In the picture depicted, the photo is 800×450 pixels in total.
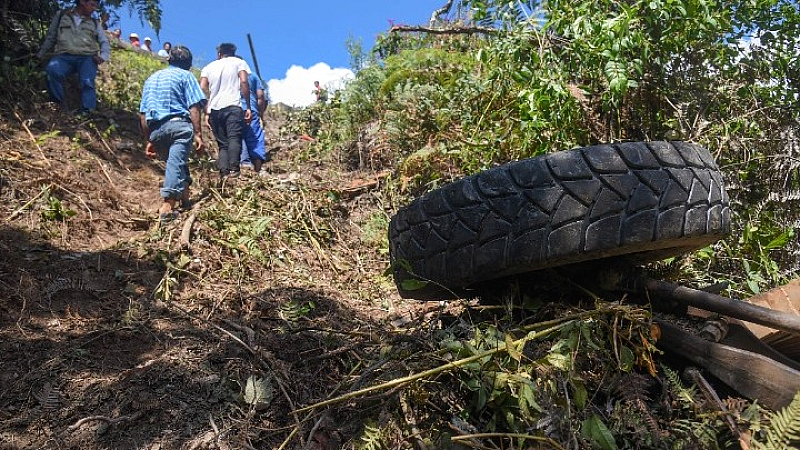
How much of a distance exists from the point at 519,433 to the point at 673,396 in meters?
0.50

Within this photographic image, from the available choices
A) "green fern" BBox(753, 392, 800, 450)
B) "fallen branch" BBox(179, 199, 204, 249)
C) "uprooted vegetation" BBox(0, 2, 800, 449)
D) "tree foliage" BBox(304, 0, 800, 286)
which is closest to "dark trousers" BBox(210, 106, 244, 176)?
"uprooted vegetation" BBox(0, 2, 800, 449)

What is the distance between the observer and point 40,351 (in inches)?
101

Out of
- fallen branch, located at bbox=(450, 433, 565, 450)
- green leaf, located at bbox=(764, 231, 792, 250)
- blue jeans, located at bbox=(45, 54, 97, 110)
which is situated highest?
blue jeans, located at bbox=(45, 54, 97, 110)

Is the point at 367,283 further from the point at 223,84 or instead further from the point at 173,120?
the point at 223,84

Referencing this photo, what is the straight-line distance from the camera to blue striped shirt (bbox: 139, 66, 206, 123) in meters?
5.34

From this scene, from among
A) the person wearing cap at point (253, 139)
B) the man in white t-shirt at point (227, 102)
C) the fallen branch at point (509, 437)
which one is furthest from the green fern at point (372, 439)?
the person wearing cap at point (253, 139)

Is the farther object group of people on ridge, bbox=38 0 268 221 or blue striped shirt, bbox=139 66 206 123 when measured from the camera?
group of people on ridge, bbox=38 0 268 221

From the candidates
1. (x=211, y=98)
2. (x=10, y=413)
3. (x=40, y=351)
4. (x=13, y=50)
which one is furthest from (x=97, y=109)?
(x=10, y=413)

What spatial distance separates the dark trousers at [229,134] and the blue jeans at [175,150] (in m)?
0.69

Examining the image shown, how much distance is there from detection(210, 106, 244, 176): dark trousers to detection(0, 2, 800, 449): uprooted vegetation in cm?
33

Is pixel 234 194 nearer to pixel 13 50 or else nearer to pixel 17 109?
pixel 17 109

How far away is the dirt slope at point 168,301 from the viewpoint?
2.16m

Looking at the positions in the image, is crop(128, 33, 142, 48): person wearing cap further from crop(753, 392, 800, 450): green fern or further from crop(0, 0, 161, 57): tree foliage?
crop(753, 392, 800, 450): green fern

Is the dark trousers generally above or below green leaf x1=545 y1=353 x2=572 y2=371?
above
